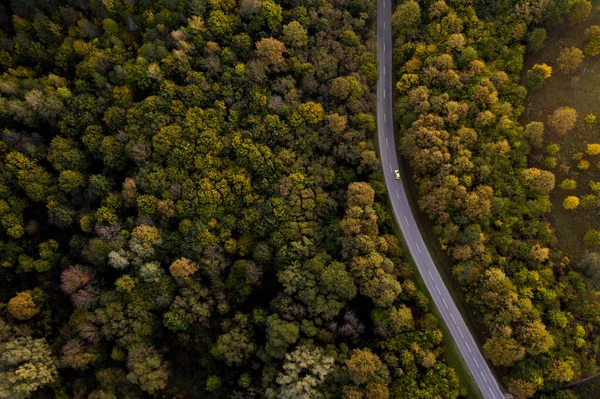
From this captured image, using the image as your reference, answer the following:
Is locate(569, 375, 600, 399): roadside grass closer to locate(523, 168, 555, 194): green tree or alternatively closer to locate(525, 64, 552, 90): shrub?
locate(523, 168, 555, 194): green tree

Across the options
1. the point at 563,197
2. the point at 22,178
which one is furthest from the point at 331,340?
the point at 22,178

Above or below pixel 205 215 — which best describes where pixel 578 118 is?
above

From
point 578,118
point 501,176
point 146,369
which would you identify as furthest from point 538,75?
point 146,369

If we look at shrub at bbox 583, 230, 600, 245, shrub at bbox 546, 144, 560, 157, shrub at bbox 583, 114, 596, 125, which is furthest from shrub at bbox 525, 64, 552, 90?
shrub at bbox 583, 230, 600, 245

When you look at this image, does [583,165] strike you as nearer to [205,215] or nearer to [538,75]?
[538,75]

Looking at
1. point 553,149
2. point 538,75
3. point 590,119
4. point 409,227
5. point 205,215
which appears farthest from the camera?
point 409,227

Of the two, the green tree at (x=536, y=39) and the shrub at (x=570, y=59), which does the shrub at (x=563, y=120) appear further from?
the green tree at (x=536, y=39)

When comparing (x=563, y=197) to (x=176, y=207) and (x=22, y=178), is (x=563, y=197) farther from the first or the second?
(x=22, y=178)
